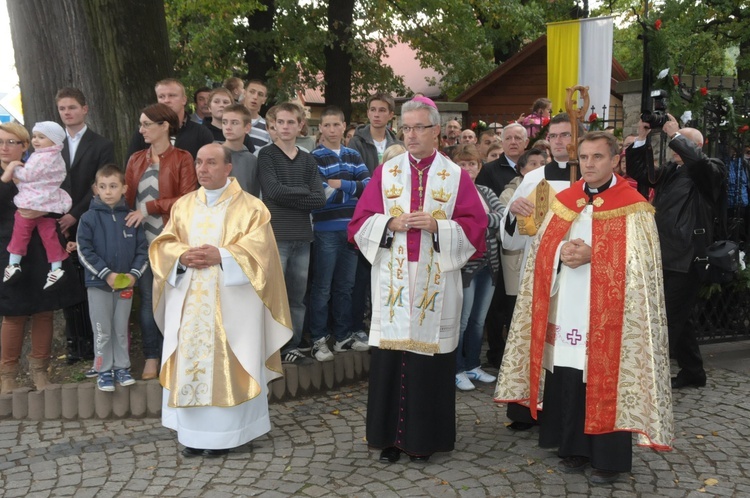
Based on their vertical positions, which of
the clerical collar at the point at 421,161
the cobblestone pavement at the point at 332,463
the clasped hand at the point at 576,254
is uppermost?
the clerical collar at the point at 421,161

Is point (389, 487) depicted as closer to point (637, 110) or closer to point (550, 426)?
point (550, 426)

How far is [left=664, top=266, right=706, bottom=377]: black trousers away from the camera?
6504 mm

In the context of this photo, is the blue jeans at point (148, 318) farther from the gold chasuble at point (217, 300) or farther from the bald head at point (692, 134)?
the bald head at point (692, 134)

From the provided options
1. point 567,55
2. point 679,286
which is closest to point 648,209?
point 679,286

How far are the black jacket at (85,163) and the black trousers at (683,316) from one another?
15.3 ft

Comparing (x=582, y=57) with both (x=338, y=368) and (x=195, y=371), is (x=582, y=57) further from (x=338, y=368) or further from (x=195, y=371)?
(x=195, y=371)

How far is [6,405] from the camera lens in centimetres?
588

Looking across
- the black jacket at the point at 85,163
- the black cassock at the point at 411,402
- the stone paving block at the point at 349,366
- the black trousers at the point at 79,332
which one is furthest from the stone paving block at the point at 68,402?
the black cassock at the point at 411,402

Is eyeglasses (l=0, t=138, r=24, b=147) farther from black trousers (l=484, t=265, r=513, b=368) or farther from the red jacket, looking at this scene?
black trousers (l=484, t=265, r=513, b=368)

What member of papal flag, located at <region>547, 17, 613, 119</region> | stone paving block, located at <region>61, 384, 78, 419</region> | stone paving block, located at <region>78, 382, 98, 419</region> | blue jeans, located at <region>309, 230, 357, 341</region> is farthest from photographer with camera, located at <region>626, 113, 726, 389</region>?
papal flag, located at <region>547, 17, 613, 119</region>

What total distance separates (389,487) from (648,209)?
89.1 inches

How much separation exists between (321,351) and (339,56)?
1136 centimetres

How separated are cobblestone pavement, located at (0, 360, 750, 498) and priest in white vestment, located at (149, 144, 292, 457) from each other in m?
0.22

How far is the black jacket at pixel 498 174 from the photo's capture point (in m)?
7.17
